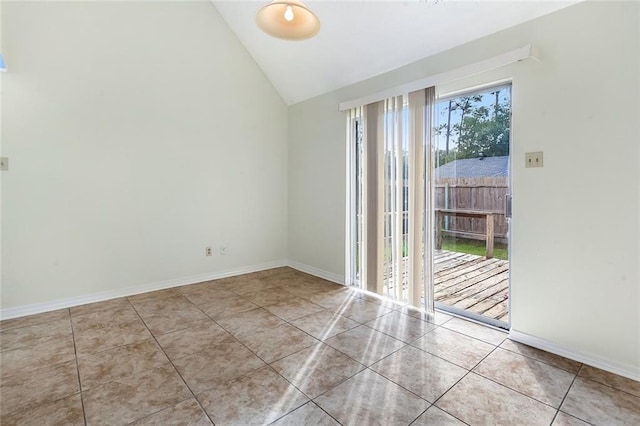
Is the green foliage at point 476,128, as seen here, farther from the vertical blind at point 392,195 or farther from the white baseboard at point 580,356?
the white baseboard at point 580,356

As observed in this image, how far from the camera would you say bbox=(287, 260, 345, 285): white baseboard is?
153 inches

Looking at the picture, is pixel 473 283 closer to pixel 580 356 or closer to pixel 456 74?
pixel 580 356

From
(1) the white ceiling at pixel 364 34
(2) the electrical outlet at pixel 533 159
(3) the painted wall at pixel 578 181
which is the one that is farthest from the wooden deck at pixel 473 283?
(1) the white ceiling at pixel 364 34

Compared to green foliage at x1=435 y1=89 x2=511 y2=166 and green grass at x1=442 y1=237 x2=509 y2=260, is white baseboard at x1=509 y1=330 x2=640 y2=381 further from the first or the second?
green foliage at x1=435 y1=89 x2=511 y2=166

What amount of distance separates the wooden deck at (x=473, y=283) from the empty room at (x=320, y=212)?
0.03 metres

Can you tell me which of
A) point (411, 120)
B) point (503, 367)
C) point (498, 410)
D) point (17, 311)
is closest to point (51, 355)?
point (17, 311)

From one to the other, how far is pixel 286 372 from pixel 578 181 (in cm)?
236

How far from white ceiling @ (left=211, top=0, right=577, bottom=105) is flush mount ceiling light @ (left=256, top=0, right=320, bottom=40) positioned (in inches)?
44.3

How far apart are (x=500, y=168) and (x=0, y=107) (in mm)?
4417

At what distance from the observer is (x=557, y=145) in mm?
2170

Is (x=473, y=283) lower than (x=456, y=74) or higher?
lower

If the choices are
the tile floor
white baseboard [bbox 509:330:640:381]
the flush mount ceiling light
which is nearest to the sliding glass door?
white baseboard [bbox 509:330:640:381]

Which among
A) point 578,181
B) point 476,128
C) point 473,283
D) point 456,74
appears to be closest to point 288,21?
point 456,74

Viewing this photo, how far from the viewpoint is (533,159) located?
7.49 ft
